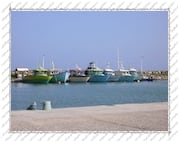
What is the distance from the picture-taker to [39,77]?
470cm

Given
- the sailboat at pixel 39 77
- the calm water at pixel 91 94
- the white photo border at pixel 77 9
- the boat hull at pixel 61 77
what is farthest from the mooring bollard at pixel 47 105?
the white photo border at pixel 77 9

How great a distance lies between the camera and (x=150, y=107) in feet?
18.7

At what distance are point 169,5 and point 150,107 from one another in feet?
8.92

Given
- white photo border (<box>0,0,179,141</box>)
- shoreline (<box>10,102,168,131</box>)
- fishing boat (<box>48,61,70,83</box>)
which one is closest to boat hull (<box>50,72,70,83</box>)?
fishing boat (<box>48,61,70,83</box>)

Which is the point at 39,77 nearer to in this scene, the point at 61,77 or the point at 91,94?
the point at 61,77

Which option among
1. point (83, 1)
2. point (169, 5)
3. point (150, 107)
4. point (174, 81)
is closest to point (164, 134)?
point (174, 81)

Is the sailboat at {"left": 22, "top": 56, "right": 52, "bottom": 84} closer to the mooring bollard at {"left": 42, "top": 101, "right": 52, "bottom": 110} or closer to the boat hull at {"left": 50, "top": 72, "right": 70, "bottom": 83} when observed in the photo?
the boat hull at {"left": 50, "top": 72, "right": 70, "bottom": 83}

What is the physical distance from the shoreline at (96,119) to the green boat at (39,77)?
400 millimetres

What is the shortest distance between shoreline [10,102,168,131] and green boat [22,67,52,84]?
1.31 ft

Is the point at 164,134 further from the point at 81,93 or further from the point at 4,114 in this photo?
the point at 81,93

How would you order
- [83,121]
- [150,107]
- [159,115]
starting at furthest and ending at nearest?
[150,107]
[159,115]
[83,121]

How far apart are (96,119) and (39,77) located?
0.78 m

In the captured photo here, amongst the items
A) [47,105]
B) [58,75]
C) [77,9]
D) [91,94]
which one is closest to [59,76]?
[58,75]

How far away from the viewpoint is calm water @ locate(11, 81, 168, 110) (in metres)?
5.59
